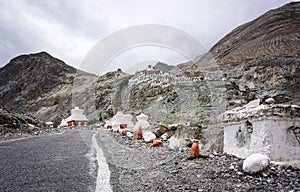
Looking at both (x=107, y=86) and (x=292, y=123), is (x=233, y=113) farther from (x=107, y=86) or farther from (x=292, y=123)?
(x=107, y=86)

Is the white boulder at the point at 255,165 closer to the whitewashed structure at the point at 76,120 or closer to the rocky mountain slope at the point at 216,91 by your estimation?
the rocky mountain slope at the point at 216,91

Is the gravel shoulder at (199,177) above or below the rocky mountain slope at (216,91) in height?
below

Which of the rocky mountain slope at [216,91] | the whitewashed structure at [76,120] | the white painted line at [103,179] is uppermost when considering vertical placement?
the rocky mountain slope at [216,91]

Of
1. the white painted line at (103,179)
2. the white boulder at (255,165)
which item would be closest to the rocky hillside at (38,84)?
the white painted line at (103,179)

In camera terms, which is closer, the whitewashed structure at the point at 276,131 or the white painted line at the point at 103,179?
the white painted line at the point at 103,179

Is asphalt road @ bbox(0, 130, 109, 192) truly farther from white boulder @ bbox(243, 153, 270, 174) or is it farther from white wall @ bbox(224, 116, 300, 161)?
white wall @ bbox(224, 116, 300, 161)

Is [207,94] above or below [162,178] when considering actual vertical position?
above

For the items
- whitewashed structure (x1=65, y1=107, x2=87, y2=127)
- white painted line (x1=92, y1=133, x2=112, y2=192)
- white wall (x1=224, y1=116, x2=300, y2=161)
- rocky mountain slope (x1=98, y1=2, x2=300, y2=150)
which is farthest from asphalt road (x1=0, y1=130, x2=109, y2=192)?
whitewashed structure (x1=65, y1=107, x2=87, y2=127)

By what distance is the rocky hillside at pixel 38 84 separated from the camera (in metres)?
83.5

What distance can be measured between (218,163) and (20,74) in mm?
125501

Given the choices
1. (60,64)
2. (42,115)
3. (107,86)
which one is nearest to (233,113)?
(107,86)

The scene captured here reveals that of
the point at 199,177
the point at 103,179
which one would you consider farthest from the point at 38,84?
the point at 199,177

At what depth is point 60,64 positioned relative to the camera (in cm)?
11381

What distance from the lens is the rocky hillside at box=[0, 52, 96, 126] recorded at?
274 feet
